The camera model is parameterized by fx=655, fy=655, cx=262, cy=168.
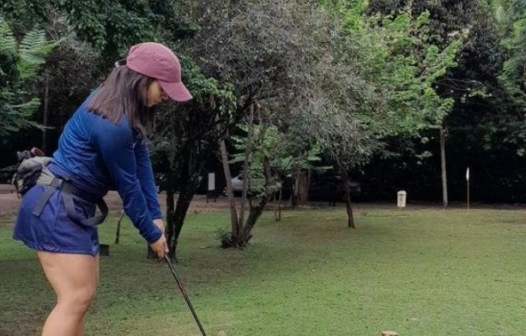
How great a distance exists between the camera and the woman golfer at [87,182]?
10.2 feet

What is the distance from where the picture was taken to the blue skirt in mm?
3152

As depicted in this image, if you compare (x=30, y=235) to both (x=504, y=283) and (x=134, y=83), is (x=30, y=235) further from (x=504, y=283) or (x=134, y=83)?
(x=504, y=283)

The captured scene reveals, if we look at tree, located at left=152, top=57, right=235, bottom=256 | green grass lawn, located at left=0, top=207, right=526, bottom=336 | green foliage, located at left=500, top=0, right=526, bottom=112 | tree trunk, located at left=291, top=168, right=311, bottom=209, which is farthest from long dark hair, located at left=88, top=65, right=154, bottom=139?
tree trunk, located at left=291, top=168, right=311, bottom=209

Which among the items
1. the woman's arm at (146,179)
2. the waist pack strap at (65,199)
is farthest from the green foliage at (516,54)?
the waist pack strap at (65,199)

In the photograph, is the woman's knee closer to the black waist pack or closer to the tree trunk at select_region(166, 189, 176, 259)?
the black waist pack

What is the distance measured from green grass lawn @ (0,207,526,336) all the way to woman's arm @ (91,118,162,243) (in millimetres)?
2659

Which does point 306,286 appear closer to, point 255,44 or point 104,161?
point 255,44

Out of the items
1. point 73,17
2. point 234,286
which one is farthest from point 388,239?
point 73,17

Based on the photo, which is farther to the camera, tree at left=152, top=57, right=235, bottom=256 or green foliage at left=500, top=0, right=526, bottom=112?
green foliage at left=500, top=0, right=526, bottom=112


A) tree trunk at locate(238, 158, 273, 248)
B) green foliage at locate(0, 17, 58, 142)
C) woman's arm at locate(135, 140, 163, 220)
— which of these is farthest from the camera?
tree trunk at locate(238, 158, 273, 248)

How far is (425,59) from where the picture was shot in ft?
53.0

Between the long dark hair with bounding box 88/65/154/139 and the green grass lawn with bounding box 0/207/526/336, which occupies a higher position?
the long dark hair with bounding box 88/65/154/139

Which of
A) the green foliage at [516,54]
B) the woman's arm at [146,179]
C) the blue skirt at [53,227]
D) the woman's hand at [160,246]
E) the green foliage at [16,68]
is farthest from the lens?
the green foliage at [516,54]

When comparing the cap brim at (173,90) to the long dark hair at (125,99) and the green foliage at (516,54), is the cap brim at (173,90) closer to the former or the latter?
the long dark hair at (125,99)
